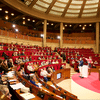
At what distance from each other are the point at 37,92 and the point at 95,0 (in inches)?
509

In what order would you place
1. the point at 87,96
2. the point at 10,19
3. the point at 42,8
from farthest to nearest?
the point at 10,19
the point at 42,8
the point at 87,96

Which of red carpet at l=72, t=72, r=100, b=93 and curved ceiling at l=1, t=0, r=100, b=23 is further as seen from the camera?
curved ceiling at l=1, t=0, r=100, b=23

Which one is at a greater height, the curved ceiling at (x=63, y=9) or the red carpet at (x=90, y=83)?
the curved ceiling at (x=63, y=9)

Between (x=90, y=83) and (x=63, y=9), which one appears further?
(x=63, y=9)

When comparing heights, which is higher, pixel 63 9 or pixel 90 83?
pixel 63 9

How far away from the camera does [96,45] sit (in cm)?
1499

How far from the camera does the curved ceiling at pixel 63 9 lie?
1143 centimetres

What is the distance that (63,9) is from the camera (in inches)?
530

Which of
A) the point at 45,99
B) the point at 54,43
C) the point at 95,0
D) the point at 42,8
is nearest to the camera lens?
the point at 45,99

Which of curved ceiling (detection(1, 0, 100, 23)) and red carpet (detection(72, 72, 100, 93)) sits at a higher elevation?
curved ceiling (detection(1, 0, 100, 23))

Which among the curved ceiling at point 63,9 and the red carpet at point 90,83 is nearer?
the red carpet at point 90,83

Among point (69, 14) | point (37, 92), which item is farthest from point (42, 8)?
point (37, 92)

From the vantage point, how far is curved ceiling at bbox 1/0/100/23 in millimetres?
11433

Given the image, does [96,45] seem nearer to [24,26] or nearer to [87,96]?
[24,26]
